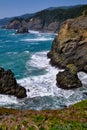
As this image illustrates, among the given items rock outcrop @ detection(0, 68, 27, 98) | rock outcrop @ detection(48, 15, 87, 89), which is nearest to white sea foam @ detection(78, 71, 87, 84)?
rock outcrop @ detection(48, 15, 87, 89)

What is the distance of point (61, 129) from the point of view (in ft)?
46.5

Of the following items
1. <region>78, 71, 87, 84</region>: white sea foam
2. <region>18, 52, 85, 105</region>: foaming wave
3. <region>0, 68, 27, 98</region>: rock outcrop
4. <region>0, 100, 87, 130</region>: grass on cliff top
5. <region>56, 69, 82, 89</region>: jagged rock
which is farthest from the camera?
<region>78, 71, 87, 84</region>: white sea foam

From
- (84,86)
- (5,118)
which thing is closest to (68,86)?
(84,86)

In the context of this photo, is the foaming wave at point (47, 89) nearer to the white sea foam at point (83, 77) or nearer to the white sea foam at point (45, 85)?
the white sea foam at point (45, 85)

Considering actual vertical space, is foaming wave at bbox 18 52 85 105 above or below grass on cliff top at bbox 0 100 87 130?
below

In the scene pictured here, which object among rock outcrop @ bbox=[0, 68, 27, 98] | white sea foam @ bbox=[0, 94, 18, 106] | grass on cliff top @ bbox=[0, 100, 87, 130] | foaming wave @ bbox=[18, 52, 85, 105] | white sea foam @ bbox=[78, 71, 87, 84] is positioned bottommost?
white sea foam @ bbox=[78, 71, 87, 84]

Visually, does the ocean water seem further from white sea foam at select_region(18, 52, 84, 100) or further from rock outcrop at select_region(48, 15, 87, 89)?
rock outcrop at select_region(48, 15, 87, 89)

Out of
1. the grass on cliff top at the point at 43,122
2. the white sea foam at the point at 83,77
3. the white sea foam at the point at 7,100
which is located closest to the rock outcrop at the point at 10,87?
the white sea foam at the point at 7,100

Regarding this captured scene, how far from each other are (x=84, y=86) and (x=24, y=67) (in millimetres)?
20733

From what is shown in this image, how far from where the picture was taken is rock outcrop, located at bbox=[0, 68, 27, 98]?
41.5m

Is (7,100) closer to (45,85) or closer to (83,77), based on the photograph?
(45,85)

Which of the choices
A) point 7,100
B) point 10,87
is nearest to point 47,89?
point 10,87

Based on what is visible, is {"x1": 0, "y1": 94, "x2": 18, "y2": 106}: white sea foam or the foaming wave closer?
{"x1": 0, "y1": 94, "x2": 18, "y2": 106}: white sea foam

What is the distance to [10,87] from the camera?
1683 inches
